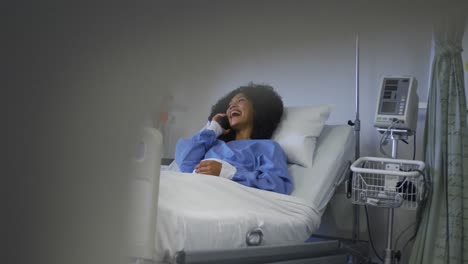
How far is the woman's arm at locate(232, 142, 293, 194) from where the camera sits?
1.92 m

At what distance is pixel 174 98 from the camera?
283 mm

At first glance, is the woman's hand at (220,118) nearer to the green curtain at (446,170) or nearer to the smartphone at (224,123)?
the smartphone at (224,123)

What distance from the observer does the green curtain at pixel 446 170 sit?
6.52ft

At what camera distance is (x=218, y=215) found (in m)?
1.42

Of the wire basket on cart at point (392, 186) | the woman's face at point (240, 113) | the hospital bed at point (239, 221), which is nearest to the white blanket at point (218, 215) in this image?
the hospital bed at point (239, 221)

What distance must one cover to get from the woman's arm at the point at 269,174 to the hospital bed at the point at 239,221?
0.07m

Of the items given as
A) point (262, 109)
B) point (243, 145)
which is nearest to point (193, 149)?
point (243, 145)

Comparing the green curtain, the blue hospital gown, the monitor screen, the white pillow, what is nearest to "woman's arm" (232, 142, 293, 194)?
the blue hospital gown

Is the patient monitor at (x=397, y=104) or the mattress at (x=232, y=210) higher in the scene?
the patient monitor at (x=397, y=104)

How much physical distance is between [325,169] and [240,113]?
52 centimetres

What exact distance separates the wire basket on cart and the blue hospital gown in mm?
285

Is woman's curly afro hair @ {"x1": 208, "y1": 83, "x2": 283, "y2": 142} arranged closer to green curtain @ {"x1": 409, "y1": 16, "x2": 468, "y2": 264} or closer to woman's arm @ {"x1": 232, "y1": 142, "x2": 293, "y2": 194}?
woman's arm @ {"x1": 232, "y1": 142, "x2": 293, "y2": 194}

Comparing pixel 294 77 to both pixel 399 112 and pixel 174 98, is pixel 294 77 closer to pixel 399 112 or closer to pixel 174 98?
pixel 399 112

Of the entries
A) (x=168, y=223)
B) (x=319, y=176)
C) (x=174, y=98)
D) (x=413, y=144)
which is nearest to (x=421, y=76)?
(x=413, y=144)
